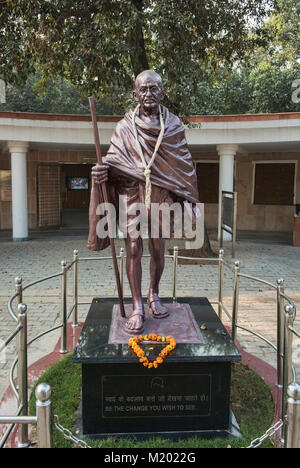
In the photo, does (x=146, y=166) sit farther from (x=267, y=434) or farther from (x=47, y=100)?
(x=47, y=100)

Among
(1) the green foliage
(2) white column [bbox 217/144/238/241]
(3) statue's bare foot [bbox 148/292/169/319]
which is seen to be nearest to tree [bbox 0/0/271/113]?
(2) white column [bbox 217/144/238/241]

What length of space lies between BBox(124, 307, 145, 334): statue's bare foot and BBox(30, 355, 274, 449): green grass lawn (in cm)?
78

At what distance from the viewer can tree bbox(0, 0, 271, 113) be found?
750 centimetres

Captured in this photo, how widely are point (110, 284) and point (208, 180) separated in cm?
850

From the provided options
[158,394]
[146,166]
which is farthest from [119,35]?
[158,394]

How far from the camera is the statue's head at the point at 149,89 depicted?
3357mm

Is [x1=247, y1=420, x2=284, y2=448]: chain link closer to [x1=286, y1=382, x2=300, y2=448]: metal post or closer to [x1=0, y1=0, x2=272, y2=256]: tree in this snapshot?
Answer: [x1=286, y1=382, x2=300, y2=448]: metal post

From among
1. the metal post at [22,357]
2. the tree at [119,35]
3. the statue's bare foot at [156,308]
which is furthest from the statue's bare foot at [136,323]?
the tree at [119,35]

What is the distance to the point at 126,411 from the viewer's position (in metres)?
3.01

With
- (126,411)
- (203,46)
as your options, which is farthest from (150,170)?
(203,46)

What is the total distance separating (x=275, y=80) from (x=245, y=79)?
3.19 meters

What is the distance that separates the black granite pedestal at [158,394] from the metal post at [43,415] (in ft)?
3.75

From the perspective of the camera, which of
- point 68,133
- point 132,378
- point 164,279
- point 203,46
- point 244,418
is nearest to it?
point 132,378

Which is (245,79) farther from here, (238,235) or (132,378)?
(132,378)
